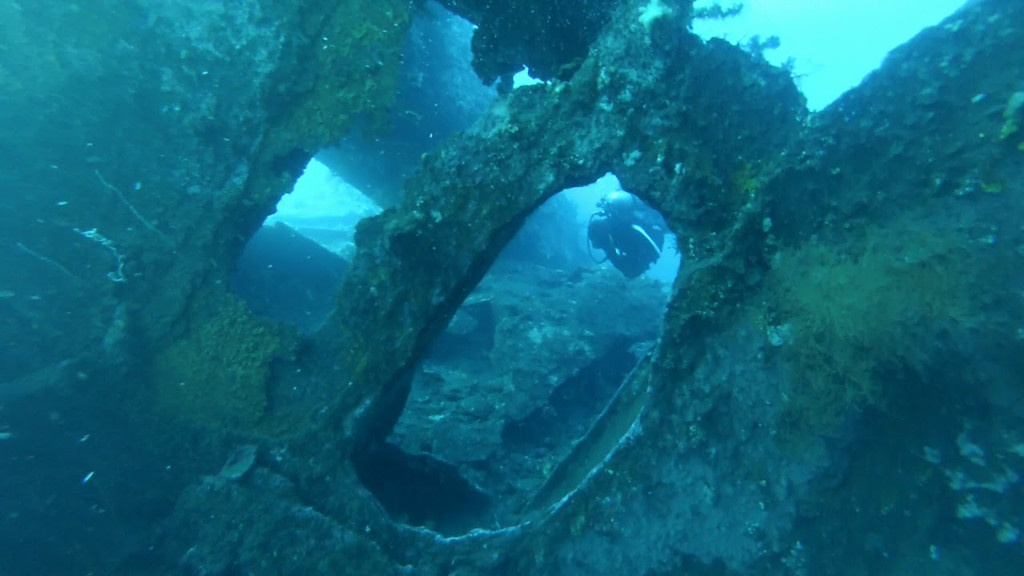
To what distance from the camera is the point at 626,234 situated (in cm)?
1164

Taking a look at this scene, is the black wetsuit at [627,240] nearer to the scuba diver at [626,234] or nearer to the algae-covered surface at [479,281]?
the scuba diver at [626,234]

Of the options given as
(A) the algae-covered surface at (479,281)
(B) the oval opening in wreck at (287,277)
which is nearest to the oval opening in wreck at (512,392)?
(A) the algae-covered surface at (479,281)

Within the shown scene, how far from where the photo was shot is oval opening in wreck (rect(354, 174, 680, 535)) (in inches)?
212

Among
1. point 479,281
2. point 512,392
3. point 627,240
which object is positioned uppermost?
point 627,240

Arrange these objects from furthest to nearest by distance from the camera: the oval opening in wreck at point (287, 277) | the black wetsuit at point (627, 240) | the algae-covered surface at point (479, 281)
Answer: the black wetsuit at point (627, 240)
the oval opening in wreck at point (287, 277)
the algae-covered surface at point (479, 281)

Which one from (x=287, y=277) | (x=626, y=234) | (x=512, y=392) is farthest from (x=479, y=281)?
(x=626, y=234)

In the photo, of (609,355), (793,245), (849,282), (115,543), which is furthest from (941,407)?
(115,543)

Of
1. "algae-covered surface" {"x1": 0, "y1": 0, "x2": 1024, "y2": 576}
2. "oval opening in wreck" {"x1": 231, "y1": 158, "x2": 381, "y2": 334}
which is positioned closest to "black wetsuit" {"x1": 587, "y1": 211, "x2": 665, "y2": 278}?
"oval opening in wreck" {"x1": 231, "y1": 158, "x2": 381, "y2": 334}

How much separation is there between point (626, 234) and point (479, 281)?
24.2ft

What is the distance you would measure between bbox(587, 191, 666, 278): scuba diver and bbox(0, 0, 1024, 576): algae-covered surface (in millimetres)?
6339

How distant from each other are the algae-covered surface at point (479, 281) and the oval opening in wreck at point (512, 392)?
0.07 m

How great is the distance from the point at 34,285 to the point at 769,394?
6808 millimetres

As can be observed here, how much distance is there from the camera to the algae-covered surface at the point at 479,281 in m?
3.38

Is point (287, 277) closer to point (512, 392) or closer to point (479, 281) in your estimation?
point (512, 392)
